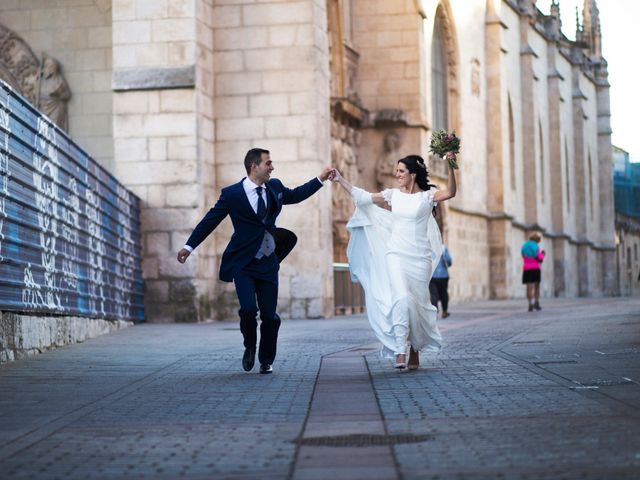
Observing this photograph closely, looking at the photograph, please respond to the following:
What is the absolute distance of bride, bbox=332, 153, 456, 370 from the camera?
37.6ft

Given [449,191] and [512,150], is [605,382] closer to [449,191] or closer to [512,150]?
[449,191]

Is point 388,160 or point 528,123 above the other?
point 528,123

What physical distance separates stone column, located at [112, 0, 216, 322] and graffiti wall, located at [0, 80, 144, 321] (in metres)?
0.98

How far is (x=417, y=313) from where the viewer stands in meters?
11.5

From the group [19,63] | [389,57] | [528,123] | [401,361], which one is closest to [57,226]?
[401,361]

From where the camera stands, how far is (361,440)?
6.93 m

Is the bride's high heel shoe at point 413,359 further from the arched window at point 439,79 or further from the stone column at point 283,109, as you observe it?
the arched window at point 439,79

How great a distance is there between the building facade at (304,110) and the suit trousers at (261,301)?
1011 centimetres

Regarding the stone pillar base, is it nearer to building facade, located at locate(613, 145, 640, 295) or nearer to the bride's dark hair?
the bride's dark hair

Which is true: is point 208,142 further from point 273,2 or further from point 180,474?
point 180,474

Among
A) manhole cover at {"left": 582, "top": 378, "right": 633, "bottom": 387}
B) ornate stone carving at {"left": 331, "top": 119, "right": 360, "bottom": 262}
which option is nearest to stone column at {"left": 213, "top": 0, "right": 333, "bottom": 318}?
ornate stone carving at {"left": 331, "top": 119, "right": 360, "bottom": 262}

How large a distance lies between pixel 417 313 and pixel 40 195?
4.95 metres

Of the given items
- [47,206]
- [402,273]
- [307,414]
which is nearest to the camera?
[307,414]

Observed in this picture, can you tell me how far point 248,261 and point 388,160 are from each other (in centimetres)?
2348
